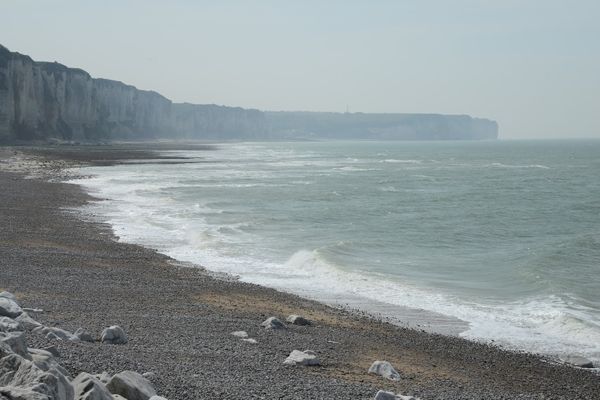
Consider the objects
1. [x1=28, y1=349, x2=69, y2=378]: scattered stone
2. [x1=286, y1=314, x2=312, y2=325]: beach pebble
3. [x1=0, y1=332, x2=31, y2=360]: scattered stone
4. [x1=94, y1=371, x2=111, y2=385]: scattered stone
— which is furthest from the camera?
[x1=286, y1=314, x2=312, y2=325]: beach pebble

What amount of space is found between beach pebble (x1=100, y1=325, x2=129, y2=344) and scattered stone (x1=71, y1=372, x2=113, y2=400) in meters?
4.13

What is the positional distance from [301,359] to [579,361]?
563cm

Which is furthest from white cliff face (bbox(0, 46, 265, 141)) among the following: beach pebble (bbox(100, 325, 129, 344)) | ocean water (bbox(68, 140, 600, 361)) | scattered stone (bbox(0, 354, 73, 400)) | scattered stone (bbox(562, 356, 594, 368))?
scattered stone (bbox(0, 354, 73, 400))

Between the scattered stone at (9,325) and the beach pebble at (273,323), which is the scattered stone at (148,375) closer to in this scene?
the scattered stone at (9,325)

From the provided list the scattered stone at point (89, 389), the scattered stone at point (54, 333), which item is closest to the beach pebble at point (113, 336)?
the scattered stone at point (54, 333)

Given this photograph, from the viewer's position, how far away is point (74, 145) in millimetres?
113812

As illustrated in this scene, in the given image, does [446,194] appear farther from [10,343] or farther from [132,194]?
[10,343]

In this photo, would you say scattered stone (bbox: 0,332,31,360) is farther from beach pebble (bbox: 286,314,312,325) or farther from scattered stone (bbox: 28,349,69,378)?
beach pebble (bbox: 286,314,312,325)

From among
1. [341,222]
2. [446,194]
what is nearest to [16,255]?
[341,222]

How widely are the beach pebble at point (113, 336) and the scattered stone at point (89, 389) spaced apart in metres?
4.13

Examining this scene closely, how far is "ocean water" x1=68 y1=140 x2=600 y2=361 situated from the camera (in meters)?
17.5

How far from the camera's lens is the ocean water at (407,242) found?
17.5 metres

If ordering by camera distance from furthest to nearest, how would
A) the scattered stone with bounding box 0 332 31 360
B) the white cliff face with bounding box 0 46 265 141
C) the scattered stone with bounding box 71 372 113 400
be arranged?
the white cliff face with bounding box 0 46 265 141
the scattered stone with bounding box 0 332 31 360
the scattered stone with bounding box 71 372 113 400

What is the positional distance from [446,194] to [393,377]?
3987cm
